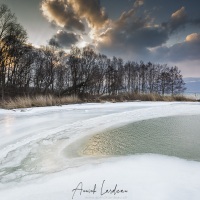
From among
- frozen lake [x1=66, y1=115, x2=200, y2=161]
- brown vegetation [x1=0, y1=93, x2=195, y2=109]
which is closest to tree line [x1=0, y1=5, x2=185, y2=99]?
brown vegetation [x1=0, y1=93, x2=195, y2=109]

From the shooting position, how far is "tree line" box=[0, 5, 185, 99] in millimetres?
23266

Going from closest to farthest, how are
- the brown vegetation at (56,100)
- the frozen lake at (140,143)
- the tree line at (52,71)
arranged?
the frozen lake at (140,143) < the brown vegetation at (56,100) < the tree line at (52,71)

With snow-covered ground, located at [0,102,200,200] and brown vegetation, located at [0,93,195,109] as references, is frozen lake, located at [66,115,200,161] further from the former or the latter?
brown vegetation, located at [0,93,195,109]

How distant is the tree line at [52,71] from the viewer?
23266 millimetres

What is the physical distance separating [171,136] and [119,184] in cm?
276

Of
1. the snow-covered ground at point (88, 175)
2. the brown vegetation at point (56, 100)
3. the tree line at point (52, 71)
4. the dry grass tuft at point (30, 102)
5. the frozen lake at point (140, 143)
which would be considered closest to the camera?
the snow-covered ground at point (88, 175)

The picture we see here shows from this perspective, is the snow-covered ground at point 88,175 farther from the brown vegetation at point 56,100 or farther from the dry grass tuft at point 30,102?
the brown vegetation at point 56,100

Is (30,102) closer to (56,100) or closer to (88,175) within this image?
(56,100)

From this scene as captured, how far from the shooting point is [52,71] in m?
31.5
